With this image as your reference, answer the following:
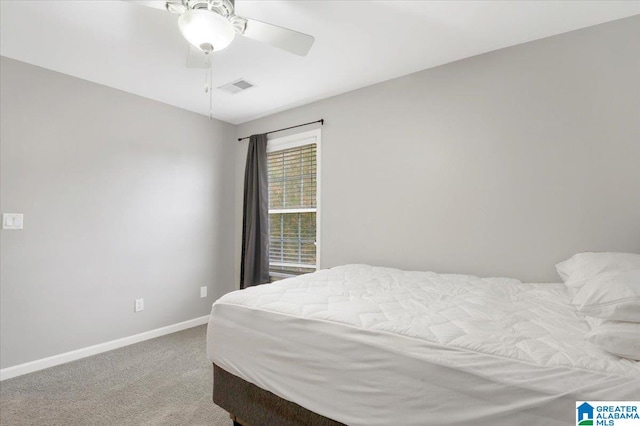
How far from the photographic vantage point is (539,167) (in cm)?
217

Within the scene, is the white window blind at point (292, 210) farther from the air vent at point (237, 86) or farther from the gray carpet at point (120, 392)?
the gray carpet at point (120, 392)

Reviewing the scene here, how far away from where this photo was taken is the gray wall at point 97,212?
249cm

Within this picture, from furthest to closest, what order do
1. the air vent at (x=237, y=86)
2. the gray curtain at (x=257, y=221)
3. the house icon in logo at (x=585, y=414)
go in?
the gray curtain at (x=257, y=221) < the air vent at (x=237, y=86) < the house icon in logo at (x=585, y=414)

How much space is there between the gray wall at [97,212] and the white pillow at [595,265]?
11.6 ft

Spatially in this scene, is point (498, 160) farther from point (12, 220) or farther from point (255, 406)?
point (12, 220)

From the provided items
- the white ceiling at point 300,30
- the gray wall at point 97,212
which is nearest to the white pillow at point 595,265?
the white ceiling at point 300,30

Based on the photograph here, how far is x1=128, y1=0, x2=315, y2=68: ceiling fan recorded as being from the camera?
54.4 inches

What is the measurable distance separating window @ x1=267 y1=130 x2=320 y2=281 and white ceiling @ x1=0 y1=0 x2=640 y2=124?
78 cm

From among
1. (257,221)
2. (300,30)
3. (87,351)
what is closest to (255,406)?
(87,351)

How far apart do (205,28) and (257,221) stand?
256cm

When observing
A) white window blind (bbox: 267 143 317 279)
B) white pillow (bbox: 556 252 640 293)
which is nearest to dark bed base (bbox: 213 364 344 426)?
white pillow (bbox: 556 252 640 293)

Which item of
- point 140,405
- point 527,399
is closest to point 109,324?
point 140,405

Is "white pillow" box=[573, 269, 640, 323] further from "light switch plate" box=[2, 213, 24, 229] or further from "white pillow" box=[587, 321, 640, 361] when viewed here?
"light switch plate" box=[2, 213, 24, 229]

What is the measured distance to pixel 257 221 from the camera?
148 inches
